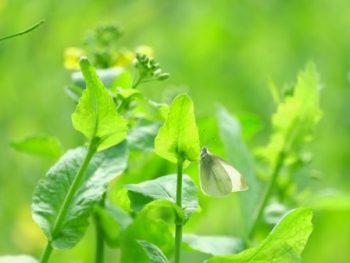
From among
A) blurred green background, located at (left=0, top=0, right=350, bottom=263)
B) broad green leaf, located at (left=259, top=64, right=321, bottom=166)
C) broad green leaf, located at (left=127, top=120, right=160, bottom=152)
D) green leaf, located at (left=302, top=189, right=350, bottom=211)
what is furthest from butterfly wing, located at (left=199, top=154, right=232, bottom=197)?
blurred green background, located at (left=0, top=0, right=350, bottom=263)

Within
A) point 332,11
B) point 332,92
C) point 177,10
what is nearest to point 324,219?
point 332,92

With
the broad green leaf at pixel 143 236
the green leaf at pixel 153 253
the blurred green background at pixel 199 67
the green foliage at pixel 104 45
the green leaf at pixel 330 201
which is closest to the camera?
the green leaf at pixel 153 253

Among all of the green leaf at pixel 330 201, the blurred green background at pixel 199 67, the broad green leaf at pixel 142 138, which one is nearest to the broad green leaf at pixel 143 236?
the broad green leaf at pixel 142 138

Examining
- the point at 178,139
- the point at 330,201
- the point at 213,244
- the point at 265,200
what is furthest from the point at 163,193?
the point at 330,201

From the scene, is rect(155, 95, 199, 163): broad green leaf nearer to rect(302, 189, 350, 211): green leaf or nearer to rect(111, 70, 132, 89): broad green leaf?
rect(111, 70, 132, 89): broad green leaf

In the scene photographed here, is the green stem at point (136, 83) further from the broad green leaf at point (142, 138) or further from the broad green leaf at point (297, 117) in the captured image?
the broad green leaf at point (297, 117)

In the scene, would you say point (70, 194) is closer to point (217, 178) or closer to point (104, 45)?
point (217, 178)
